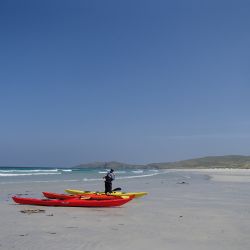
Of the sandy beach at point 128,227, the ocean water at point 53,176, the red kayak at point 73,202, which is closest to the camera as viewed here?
the sandy beach at point 128,227

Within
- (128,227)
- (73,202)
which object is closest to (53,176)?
(73,202)

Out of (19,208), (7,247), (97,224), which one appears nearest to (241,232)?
(97,224)

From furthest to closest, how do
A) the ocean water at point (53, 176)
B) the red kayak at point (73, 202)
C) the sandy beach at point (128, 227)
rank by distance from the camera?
1. the ocean water at point (53, 176)
2. the red kayak at point (73, 202)
3. the sandy beach at point (128, 227)

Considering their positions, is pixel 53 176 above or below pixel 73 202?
above

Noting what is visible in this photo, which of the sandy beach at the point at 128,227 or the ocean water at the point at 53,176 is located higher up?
the ocean water at the point at 53,176

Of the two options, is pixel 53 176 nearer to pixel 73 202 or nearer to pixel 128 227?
pixel 73 202

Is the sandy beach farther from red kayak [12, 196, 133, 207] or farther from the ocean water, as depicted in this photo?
the ocean water

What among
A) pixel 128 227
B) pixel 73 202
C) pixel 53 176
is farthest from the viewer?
pixel 53 176

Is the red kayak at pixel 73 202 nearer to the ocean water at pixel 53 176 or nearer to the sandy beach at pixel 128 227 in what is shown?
the sandy beach at pixel 128 227

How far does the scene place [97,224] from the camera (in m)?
11.8

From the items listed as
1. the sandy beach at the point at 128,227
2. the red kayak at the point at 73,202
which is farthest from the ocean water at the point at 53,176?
the sandy beach at the point at 128,227

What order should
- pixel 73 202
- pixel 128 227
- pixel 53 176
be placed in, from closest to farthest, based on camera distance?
pixel 128 227
pixel 73 202
pixel 53 176

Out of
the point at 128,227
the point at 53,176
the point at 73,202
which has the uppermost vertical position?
the point at 53,176

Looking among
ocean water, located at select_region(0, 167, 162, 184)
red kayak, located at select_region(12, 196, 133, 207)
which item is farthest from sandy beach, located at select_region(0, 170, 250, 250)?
ocean water, located at select_region(0, 167, 162, 184)
